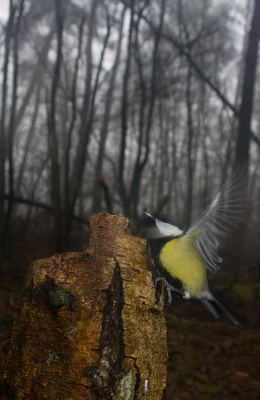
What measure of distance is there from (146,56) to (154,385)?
6647mm

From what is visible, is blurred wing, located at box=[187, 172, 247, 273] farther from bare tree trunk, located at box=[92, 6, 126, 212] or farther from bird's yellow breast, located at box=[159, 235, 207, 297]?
bare tree trunk, located at box=[92, 6, 126, 212]

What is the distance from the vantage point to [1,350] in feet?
7.99

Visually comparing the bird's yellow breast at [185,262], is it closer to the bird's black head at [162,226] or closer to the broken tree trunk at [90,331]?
the bird's black head at [162,226]

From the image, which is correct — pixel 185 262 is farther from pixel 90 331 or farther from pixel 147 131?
pixel 147 131

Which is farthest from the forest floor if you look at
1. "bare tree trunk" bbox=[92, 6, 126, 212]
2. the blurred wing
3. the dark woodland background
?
"bare tree trunk" bbox=[92, 6, 126, 212]

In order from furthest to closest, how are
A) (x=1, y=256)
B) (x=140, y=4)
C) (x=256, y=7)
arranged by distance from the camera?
(x=140, y=4), (x=1, y=256), (x=256, y=7)

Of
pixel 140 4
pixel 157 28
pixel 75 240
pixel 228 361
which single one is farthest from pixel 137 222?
pixel 140 4

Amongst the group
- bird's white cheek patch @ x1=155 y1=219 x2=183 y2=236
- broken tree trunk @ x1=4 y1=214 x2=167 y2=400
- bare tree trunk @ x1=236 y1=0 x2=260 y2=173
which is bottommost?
broken tree trunk @ x1=4 y1=214 x2=167 y2=400

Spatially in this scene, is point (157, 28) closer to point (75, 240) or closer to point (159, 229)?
point (75, 240)

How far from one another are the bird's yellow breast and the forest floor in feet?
4.75

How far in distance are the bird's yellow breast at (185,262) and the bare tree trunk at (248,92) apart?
3.01 metres

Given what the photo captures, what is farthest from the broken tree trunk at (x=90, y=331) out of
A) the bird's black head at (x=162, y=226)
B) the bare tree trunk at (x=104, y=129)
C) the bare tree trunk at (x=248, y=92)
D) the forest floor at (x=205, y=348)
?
the bare tree trunk at (x=104, y=129)

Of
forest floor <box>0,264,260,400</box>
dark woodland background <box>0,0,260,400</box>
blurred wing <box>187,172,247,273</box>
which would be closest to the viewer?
blurred wing <box>187,172,247,273</box>

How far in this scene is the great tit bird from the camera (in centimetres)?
179
